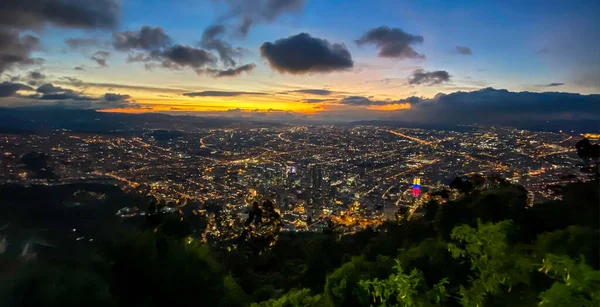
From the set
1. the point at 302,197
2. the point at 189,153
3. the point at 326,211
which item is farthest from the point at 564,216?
the point at 189,153

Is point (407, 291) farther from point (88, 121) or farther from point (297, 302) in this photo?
point (88, 121)

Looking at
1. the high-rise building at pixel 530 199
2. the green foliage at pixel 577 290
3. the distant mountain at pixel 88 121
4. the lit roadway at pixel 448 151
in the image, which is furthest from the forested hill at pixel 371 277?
the distant mountain at pixel 88 121

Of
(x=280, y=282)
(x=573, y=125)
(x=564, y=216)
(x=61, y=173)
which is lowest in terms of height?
(x=280, y=282)

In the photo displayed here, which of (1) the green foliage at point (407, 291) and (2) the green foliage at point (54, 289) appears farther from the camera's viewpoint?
(1) the green foliage at point (407, 291)

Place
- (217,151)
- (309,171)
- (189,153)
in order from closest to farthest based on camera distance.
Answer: (309,171), (189,153), (217,151)

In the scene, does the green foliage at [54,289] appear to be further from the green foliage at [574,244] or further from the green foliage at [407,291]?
the green foliage at [574,244]

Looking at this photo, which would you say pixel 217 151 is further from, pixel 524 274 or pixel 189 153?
pixel 524 274

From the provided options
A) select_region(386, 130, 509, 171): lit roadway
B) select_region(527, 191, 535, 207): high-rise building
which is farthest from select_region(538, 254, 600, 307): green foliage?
select_region(386, 130, 509, 171): lit roadway

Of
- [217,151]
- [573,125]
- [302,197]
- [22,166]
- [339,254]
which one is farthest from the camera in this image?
[217,151]

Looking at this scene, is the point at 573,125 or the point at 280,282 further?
the point at 573,125
